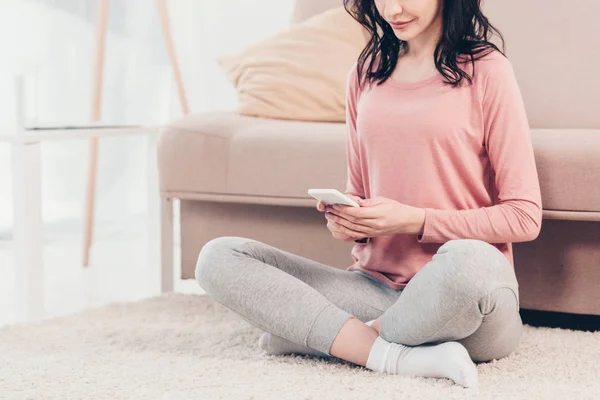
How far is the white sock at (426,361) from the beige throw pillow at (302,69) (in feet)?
2.82

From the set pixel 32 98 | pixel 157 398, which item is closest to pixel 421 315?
pixel 157 398

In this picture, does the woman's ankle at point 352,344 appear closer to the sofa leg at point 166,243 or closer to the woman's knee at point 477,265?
the woman's knee at point 477,265

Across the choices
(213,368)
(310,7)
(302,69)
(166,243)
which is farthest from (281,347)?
(310,7)

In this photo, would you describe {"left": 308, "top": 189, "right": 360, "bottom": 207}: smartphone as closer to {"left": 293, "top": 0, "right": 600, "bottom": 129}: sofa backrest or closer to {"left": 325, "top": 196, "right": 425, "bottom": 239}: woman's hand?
{"left": 325, "top": 196, "right": 425, "bottom": 239}: woman's hand

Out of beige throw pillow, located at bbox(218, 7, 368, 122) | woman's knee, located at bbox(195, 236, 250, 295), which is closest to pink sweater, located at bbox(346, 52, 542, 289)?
woman's knee, located at bbox(195, 236, 250, 295)

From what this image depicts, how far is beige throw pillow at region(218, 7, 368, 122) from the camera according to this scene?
2010 millimetres

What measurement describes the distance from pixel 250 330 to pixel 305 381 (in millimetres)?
419

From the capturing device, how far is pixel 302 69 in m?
2.06

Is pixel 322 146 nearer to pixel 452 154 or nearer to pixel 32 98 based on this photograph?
pixel 452 154

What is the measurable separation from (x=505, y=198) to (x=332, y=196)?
28cm

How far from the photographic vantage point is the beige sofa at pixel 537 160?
1.51 metres

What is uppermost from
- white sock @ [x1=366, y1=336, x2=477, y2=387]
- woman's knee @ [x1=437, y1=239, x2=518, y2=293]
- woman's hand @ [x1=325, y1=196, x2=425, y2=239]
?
woman's hand @ [x1=325, y1=196, x2=425, y2=239]

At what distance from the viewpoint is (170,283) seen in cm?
202

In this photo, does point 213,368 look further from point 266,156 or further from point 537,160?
point 537,160
